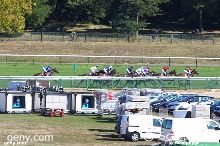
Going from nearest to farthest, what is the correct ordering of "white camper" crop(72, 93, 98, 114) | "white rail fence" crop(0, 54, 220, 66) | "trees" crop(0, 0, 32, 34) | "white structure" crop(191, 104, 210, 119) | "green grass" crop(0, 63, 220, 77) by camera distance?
1. "white structure" crop(191, 104, 210, 119)
2. "white camper" crop(72, 93, 98, 114)
3. "trees" crop(0, 0, 32, 34)
4. "green grass" crop(0, 63, 220, 77)
5. "white rail fence" crop(0, 54, 220, 66)

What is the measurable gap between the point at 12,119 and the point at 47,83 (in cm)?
1301

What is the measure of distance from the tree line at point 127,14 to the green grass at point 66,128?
67.7 metres

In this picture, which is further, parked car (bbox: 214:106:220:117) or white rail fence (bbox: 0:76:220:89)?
white rail fence (bbox: 0:76:220:89)

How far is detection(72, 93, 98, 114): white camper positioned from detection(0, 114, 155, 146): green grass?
4.29 ft

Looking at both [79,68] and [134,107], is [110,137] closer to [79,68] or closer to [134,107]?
[134,107]

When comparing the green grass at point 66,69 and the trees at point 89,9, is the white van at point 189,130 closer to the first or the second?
the green grass at point 66,69

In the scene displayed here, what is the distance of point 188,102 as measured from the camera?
5956 cm

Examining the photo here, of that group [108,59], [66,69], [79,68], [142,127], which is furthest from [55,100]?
[108,59]

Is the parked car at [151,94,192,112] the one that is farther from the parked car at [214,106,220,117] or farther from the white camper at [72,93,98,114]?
the parked car at [214,106,220,117]

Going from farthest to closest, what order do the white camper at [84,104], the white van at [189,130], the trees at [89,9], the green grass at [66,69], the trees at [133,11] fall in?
the trees at [89,9] < the trees at [133,11] < the green grass at [66,69] < the white camper at [84,104] < the white van at [189,130]

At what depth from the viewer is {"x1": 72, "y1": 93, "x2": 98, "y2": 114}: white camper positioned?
57.8 m

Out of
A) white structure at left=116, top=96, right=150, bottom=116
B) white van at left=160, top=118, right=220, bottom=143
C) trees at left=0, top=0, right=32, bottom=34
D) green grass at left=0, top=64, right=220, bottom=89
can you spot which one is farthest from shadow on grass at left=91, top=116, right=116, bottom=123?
trees at left=0, top=0, right=32, bottom=34

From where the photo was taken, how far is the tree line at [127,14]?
12656cm

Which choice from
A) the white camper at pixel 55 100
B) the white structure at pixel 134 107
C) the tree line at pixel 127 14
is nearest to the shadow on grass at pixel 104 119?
the white structure at pixel 134 107
